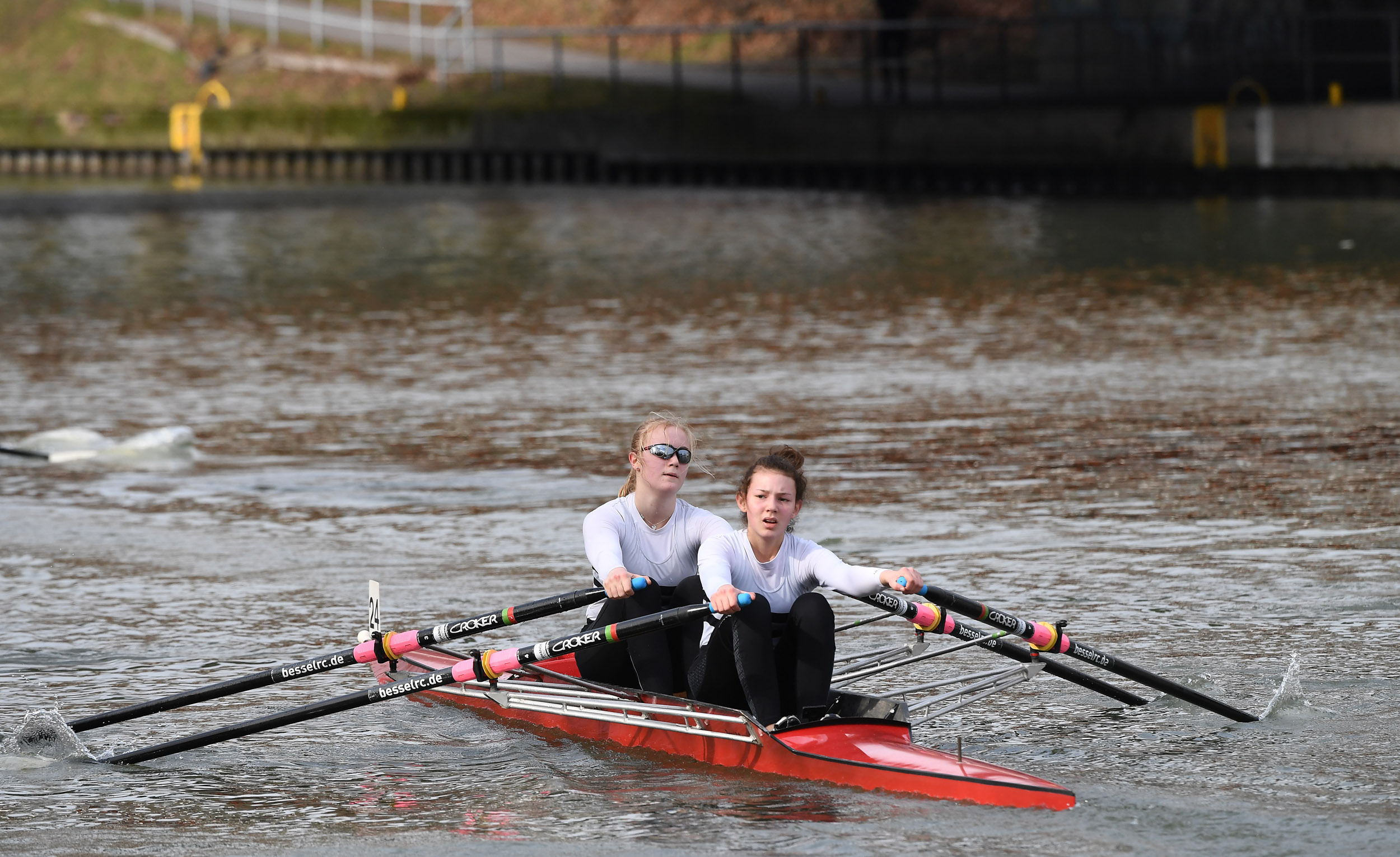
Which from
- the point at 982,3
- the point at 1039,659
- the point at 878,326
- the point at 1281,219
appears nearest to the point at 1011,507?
the point at 1039,659

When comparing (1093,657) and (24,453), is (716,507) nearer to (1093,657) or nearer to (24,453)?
(1093,657)

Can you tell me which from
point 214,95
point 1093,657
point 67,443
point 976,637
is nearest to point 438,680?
point 976,637

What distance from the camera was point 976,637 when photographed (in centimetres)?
725

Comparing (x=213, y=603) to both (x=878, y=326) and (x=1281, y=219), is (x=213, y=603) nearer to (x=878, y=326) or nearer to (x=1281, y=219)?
(x=878, y=326)

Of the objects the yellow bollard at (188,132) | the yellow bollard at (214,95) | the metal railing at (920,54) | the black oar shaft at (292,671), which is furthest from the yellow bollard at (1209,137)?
the black oar shaft at (292,671)

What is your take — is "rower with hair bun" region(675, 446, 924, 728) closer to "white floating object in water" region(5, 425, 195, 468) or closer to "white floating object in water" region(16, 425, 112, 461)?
"white floating object in water" region(5, 425, 195, 468)

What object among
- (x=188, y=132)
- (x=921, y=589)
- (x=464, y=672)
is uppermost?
(x=188, y=132)

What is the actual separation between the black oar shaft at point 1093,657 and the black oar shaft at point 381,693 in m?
0.89

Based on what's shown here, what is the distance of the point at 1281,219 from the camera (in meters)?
28.1

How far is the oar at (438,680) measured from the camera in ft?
23.0

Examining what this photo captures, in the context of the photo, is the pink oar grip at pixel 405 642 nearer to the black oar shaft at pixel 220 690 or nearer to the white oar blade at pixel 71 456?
the black oar shaft at pixel 220 690

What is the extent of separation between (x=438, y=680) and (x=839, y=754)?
148 centimetres

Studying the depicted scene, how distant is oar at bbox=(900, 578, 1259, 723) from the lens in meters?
6.90

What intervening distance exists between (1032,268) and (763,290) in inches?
131
